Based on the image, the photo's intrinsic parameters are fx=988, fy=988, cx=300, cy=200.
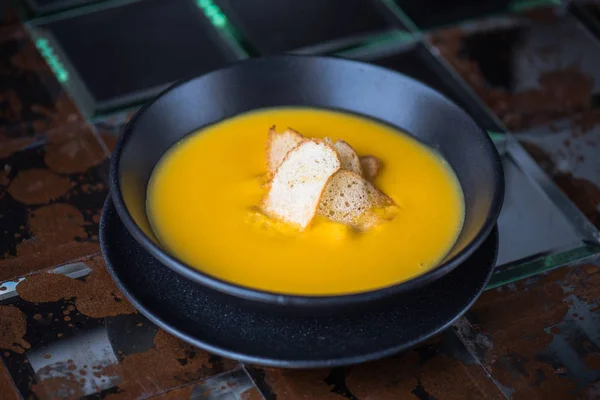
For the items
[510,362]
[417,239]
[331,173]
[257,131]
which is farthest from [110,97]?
[510,362]

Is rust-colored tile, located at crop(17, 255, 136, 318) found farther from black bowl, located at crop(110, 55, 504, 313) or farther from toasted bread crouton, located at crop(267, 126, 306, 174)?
toasted bread crouton, located at crop(267, 126, 306, 174)

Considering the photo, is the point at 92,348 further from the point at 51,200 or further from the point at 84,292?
the point at 51,200

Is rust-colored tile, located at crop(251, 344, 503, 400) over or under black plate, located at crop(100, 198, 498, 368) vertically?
under

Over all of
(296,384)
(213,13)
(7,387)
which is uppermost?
(213,13)

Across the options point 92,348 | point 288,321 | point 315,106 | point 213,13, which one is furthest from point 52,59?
point 288,321

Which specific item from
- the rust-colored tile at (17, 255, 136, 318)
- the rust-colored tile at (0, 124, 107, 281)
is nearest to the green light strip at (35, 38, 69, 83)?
the rust-colored tile at (0, 124, 107, 281)

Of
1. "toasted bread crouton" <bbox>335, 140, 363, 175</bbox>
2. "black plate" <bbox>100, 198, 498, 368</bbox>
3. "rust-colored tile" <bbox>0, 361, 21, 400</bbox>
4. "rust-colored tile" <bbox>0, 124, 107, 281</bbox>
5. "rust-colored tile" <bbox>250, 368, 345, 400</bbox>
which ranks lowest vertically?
"rust-colored tile" <bbox>0, 361, 21, 400</bbox>

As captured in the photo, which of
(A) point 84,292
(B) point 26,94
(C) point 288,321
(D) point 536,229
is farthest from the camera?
(B) point 26,94

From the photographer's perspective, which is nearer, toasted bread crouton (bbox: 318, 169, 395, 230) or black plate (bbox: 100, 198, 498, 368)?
black plate (bbox: 100, 198, 498, 368)
